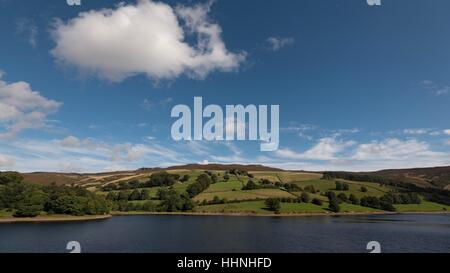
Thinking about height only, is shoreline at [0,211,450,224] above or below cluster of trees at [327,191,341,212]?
below

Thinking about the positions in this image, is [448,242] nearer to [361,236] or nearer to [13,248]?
[361,236]

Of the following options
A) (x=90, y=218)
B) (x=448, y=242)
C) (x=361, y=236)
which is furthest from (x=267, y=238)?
(x=90, y=218)

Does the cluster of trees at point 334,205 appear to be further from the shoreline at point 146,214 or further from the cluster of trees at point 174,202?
the cluster of trees at point 174,202

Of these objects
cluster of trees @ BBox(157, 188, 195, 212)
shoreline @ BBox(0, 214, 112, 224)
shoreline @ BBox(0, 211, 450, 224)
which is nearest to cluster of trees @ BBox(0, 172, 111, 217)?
shoreline @ BBox(0, 214, 112, 224)

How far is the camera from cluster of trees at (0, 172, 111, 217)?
142m

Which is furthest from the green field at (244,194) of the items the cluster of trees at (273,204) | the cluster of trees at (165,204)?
the cluster of trees at (273,204)

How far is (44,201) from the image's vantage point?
481 feet

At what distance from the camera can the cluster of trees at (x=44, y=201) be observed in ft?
465

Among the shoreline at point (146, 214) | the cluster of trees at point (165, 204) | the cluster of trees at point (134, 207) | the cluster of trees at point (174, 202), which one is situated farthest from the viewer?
the cluster of trees at point (134, 207)

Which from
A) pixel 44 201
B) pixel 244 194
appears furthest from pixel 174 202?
pixel 44 201

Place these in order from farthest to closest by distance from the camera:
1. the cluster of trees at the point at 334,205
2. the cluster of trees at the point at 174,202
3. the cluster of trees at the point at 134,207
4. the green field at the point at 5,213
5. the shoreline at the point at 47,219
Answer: the cluster of trees at the point at 134,207 → the cluster of trees at the point at 174,202 → the cluster of trees at the point at 334,205 → the green field at the point at 5,213 → the shoreline at the point at 47,219

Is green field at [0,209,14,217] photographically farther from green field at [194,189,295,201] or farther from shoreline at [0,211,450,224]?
green field at [194,189,295,201]

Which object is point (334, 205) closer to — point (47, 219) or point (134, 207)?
point (134, 207)
